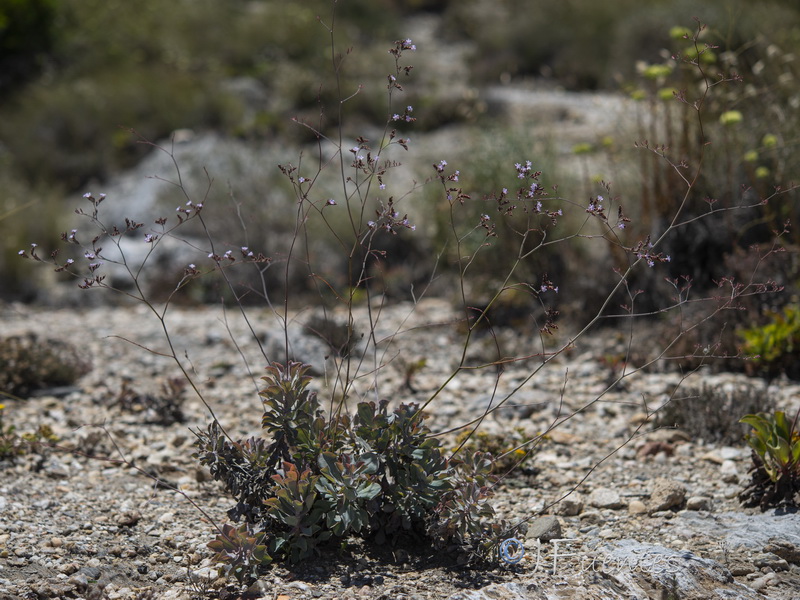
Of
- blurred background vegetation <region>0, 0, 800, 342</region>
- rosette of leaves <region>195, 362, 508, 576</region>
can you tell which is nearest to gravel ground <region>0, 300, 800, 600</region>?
rosette of leaves <region>195, 362, 508, 576</region>

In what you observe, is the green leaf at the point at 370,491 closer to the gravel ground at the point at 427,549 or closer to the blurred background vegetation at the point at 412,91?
the gravel ground at the point at 427,549

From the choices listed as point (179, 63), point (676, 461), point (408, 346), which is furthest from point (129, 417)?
point (179, 63)

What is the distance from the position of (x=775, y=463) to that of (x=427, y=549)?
1.42 metres

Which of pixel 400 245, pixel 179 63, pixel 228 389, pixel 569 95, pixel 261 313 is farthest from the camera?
pixel 179 63

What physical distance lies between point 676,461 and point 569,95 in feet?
31.1

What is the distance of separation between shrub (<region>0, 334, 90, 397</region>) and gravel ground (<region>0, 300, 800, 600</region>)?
3.9 inches

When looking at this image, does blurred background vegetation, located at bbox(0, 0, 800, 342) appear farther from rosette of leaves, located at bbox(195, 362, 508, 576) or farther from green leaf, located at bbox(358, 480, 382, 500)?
green leaf, located at bbox(358, 480, 382, 500)

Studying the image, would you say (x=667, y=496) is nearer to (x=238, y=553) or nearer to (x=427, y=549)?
(x=427, y=549)

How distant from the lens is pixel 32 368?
446 centimetres

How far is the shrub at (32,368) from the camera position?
4.41 m

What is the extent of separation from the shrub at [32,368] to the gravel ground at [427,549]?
0.32ft

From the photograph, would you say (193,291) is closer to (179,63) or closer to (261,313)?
(261,313)

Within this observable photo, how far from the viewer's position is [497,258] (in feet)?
18.9

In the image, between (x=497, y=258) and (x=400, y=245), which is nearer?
(x=497, y=258)
